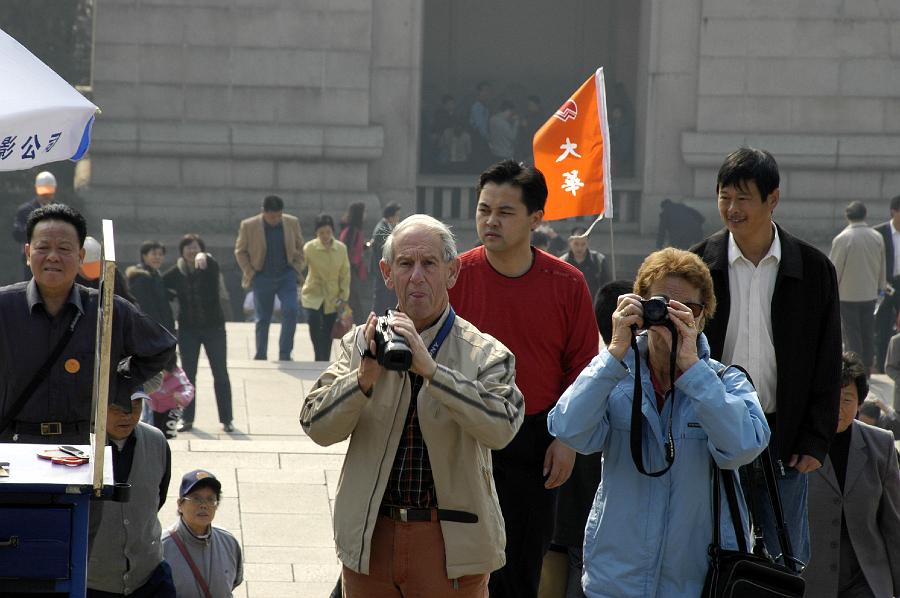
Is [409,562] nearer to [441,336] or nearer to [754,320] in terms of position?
[441,336]

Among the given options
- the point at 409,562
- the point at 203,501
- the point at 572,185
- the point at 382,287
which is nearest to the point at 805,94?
the point at 382,287

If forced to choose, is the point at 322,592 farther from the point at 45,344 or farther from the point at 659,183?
the point at 659,183

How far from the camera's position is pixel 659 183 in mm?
24875

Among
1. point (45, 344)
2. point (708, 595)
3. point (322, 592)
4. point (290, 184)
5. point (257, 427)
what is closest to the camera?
point (708, 595)

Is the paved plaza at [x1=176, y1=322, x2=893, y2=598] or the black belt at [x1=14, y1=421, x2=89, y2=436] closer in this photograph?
the black belt at [x1=14, y1=421, x2=89, y2=436]

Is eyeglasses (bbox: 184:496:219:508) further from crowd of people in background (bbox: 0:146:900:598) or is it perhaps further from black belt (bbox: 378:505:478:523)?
black belt (bbox: 378:505:478:523)

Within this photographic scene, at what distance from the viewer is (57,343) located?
18.4ft

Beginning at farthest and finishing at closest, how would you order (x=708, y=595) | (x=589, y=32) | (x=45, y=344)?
1. (x=589, y=32)
2. (x=45, y=344)
3. (x=708, y=595)

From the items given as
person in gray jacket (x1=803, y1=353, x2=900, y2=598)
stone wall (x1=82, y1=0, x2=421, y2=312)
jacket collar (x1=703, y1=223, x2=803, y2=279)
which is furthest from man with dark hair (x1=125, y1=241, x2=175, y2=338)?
stone wall (x1=82, y1=0, x2=421, y2=312)

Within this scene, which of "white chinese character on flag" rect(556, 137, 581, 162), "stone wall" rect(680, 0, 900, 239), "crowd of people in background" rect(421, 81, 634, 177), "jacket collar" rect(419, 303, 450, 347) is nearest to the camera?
"jacket collar" rect(419, 303, 450, 347)

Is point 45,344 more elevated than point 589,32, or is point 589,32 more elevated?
point 589,32

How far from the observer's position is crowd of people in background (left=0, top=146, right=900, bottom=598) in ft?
14.5

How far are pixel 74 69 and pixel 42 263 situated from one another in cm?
2047

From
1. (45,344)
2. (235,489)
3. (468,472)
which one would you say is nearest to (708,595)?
(468,472)
